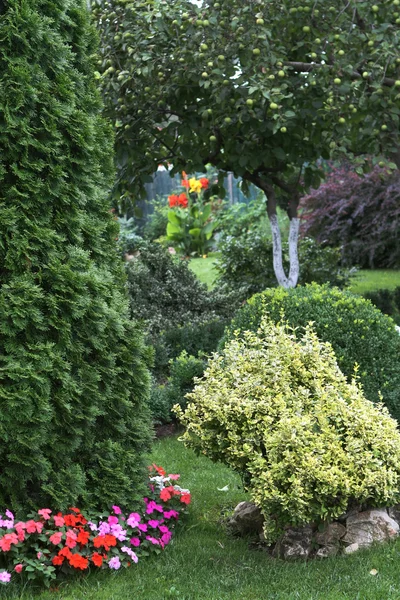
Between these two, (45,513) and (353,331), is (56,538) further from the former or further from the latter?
(353,331)

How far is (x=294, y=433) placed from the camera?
12.0 ft

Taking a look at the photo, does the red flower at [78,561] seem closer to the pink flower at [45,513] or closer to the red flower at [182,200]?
the pink flower at [45,513]

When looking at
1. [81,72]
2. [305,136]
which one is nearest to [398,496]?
[81,72]

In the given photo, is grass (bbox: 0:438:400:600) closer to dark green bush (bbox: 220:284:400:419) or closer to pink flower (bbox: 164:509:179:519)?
pink flower (bbox: 164:509:179:519)

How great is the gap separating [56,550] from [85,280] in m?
1.28

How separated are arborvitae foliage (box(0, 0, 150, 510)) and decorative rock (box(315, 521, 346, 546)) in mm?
963

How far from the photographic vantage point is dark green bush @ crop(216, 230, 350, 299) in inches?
402

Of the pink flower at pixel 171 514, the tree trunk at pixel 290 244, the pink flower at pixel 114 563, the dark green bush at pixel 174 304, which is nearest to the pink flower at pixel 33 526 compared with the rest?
the pink flower at pixel 114 563

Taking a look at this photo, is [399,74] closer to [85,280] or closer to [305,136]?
[305,136]

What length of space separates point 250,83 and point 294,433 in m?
4.22

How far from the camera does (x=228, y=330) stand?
225 inches

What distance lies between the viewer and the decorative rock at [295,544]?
12.6 ft

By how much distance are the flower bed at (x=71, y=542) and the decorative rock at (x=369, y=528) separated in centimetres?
96

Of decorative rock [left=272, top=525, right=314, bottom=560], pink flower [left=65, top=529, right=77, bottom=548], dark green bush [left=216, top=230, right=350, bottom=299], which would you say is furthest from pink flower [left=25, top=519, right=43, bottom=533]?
dark green bush [left=216, top=230, right=350, bottom=299]
